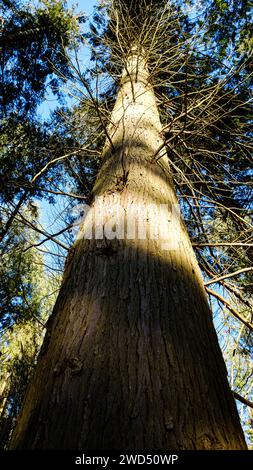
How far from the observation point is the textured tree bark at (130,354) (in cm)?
70

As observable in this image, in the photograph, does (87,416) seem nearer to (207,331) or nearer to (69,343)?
(69,343)

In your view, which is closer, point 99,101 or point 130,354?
point 130,354

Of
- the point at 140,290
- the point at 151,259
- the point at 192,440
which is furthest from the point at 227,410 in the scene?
the point at 151,259

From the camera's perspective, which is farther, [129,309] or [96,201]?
[96,201]

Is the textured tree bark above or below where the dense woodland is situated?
below

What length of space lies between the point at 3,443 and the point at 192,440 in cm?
409

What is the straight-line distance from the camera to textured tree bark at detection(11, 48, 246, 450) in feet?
2.31

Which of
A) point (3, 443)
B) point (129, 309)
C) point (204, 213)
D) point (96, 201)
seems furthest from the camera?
point (204, 213)

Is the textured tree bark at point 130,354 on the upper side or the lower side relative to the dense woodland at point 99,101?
lower

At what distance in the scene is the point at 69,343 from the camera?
90 cm

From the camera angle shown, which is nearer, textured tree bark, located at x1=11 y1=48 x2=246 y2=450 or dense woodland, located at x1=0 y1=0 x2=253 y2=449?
textured tree bark, located at x1=11 y1=48 x2=246 y2=450

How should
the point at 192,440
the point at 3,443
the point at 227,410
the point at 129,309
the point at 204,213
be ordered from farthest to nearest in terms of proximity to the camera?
the point at 204,213 → the point at 3,443 → the point at 129,309 → the point at 227,410 → the point at 192,440

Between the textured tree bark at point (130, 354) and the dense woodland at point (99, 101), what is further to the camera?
the dense woodland at point (99, 101)

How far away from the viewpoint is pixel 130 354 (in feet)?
2.73
